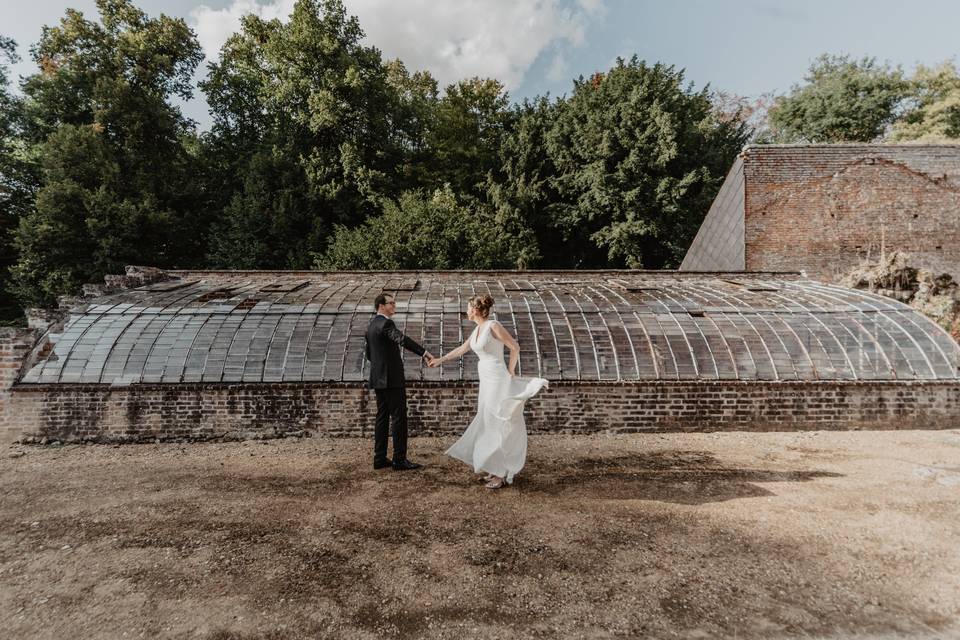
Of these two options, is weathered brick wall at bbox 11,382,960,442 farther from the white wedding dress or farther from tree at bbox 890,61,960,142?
tree at bbox 890,61,960,142

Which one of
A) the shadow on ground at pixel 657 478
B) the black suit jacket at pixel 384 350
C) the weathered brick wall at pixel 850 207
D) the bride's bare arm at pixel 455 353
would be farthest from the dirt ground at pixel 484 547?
the weathered brick wall at pixel 850 207

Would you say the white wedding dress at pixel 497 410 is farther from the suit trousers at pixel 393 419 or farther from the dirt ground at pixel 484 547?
the suit trousers at pixel 393 419

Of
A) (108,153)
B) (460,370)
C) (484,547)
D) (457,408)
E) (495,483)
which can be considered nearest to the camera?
(484,547)

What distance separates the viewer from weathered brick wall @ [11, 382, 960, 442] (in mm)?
7527

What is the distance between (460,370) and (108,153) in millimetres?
22254

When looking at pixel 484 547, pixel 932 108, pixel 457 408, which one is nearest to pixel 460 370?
pixel 457 408

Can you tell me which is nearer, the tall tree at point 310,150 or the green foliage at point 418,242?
the green foliage at point 418,242

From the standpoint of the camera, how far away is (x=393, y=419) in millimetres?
5699

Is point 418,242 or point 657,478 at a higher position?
point 418,242

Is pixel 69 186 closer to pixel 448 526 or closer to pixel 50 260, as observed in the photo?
pixel 50 260

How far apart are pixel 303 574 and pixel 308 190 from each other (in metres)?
22.0

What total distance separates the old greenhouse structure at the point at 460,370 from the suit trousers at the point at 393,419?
185 centimetres

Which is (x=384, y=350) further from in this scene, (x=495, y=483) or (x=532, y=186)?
(x=532, y=186)

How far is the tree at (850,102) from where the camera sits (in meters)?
27.5
